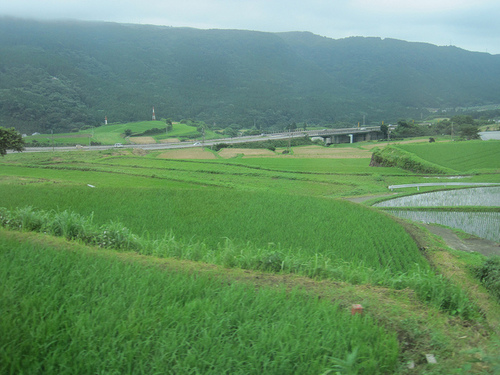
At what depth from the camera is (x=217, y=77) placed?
92.4m

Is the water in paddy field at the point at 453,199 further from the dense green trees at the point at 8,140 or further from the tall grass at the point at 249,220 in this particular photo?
the dense green trees at the point at 8,140

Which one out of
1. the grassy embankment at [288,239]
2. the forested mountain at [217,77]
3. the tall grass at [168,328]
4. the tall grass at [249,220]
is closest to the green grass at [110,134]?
the forested mountain at [217,77]

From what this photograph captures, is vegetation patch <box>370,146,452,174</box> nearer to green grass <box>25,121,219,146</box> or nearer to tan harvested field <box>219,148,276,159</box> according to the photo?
tan harvested field <box>219,148,276,159</box>

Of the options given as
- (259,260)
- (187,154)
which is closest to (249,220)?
(259,260)

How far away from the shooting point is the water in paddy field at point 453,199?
51.6ft

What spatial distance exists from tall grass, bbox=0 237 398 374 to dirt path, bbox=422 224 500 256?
29.5 feet

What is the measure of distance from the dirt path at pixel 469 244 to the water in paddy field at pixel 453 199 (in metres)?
4.08

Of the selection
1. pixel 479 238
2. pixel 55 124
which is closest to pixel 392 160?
pixel 479 238

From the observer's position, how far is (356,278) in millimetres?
4605

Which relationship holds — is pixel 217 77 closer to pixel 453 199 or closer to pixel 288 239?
pixel 453 199

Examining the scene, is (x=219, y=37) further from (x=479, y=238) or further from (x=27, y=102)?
(x=479, y=238)

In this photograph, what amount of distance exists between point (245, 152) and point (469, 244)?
89.9 feet

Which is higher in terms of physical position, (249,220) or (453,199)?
(249,220)

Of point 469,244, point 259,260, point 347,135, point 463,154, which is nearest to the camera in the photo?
point 259,260
